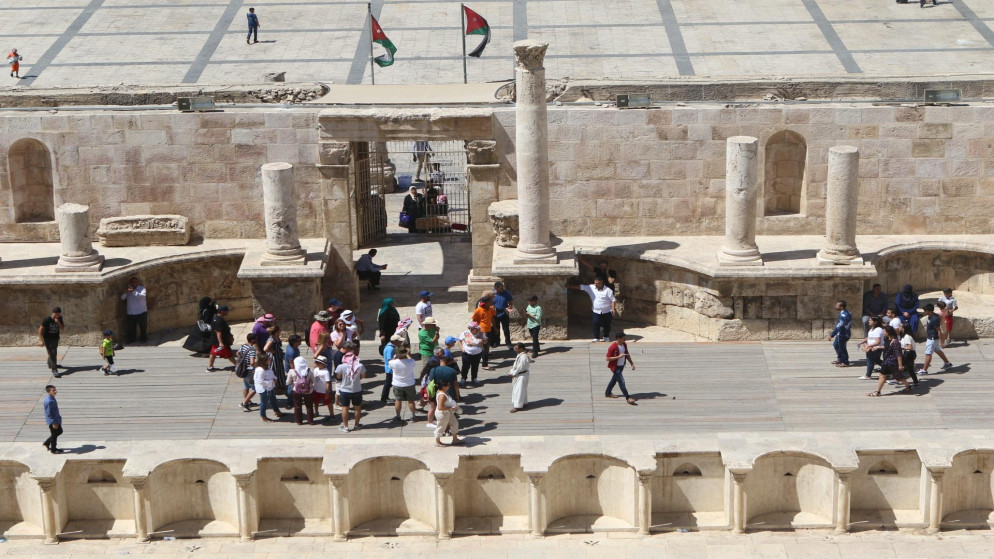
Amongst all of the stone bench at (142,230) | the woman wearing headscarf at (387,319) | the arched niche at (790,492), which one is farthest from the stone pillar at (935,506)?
the stone bench at (142,230)

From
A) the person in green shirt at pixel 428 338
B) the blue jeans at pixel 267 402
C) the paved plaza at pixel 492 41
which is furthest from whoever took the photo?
the paved plaza at pixel 492 41

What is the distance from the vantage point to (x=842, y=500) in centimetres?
2298

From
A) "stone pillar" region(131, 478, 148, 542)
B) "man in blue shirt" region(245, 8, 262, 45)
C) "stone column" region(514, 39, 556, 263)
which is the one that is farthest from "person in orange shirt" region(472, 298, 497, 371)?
"man in blue shirt" region(245, 8, 262, 45)

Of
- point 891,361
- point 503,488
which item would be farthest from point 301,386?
point 891,361

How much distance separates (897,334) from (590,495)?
5798 mm

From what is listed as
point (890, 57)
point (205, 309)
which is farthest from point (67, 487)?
point (890, 57)

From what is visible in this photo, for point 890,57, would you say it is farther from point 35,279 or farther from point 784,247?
point 35,279

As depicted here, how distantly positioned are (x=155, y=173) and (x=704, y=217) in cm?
1001

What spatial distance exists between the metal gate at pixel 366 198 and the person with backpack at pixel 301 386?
7659 millimetres

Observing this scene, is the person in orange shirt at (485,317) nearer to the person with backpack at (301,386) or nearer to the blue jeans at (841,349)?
the person with backpack at (301,386)

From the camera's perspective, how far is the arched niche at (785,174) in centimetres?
2998

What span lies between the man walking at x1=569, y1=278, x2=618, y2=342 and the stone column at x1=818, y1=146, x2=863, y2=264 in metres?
3.64

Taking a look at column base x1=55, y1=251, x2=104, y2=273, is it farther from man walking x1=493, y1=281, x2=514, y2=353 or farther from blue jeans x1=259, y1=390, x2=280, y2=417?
man walking x1=493, y1=281, x2=514, y2=353

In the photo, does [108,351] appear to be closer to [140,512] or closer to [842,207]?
[140,512]
